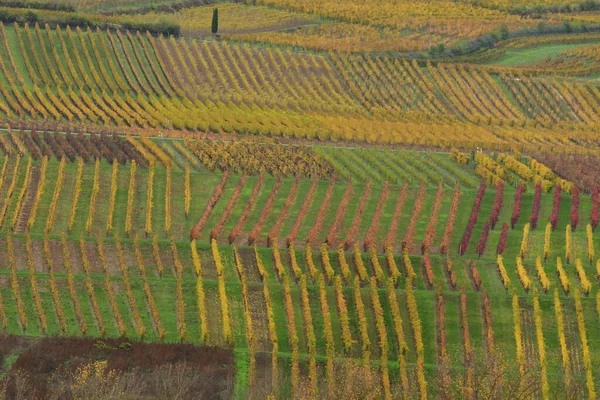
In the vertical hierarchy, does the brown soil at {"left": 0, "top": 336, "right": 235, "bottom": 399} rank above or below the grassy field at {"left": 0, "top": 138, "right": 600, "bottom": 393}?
below

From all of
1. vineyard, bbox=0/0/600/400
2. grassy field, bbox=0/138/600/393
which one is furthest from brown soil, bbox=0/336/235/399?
grassy field, bbox=0/138/600/393

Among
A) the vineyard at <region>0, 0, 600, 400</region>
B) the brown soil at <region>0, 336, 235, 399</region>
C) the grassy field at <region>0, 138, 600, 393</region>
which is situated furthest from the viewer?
the grassy field at <region>0, 138, 600, 393</region>

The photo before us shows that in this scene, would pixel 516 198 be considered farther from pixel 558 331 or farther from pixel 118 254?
pixel 118 254

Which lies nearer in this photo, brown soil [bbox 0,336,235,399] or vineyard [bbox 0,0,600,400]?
brown soil [bbox 0,336,235,399]

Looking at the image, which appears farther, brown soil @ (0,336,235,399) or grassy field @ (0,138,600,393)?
grassy field @ (0,138,600,393)

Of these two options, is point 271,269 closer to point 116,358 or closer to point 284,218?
point 284,218

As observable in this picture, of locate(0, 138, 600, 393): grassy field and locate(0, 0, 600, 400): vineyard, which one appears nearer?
locate(0, 0, 600, 400): vineyard

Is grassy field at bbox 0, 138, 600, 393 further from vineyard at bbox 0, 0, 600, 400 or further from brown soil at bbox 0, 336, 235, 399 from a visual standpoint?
brown soil at bbox 0, 336, 235, 399

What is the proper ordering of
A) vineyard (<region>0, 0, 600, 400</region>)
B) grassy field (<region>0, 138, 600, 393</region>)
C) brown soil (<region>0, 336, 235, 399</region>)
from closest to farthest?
1. brown soil (<region>0, 336, 235, 399</region>)
2. vineyard (<region>0, 0, 600, 400</region>)
3. grassy field (<region>0, 138, 600, 393</region>)

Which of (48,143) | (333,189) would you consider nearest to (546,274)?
(333,189)
